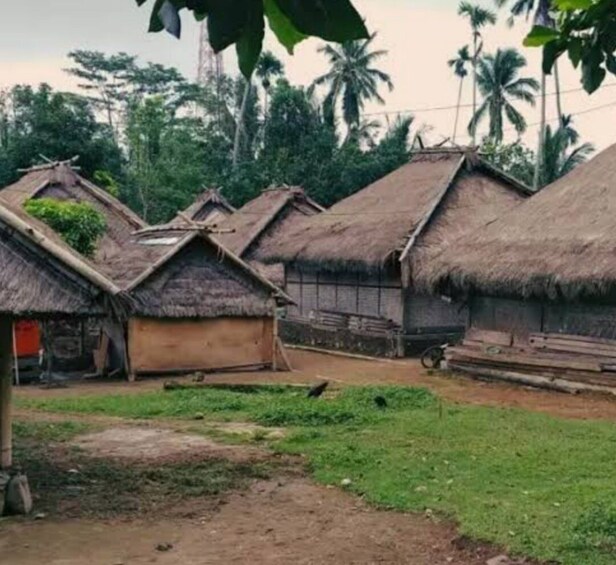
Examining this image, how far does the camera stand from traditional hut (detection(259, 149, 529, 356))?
901 inches

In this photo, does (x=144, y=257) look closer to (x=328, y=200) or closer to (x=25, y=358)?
(x=25, y=358)

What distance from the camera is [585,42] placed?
2842 millimetres

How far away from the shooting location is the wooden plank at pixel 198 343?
1905cm

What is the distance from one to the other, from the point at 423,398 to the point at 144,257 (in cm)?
842

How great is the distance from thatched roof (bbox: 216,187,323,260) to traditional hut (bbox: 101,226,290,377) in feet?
29.9

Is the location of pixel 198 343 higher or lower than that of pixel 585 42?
lower

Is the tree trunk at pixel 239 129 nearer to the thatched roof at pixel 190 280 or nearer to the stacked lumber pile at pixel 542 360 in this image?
the thatched roof at pixel 190 280

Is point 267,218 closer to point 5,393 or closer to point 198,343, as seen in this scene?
point 198,343

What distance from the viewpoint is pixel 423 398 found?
14.4m

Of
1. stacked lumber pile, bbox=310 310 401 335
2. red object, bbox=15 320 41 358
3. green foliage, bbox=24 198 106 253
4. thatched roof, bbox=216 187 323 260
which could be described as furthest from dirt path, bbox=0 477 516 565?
thatched roof, bbox=216 187 323 260

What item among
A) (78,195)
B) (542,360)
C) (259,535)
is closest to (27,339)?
(78,195)

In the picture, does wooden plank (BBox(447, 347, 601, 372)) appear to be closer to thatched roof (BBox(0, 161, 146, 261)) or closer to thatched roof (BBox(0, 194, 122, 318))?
thatched roof (BBox(0, 194, 122, 318))

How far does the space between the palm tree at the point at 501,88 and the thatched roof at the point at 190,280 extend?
27106 mm

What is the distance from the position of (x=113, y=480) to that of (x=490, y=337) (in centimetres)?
1130
